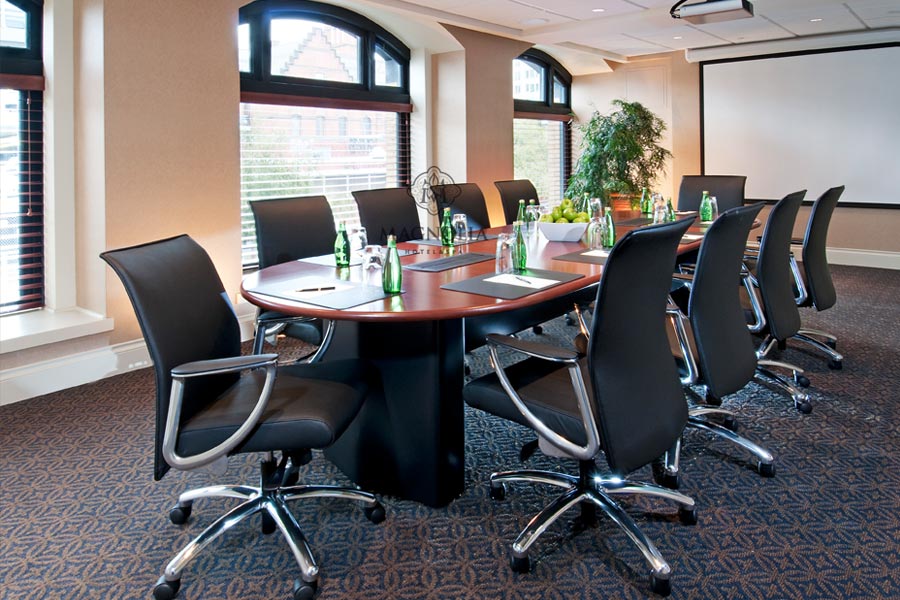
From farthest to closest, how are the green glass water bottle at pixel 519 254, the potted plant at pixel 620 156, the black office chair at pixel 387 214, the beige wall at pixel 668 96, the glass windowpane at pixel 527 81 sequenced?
1. the beige wall at pixel 668 96
2. the glass windowpane at pixel 527 81
3. the potted plant at pixel 620 156
4. the black office chair at pixel 387 214
5. the green glass water bottle at pixel 519 254

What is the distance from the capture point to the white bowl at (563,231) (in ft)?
11.6

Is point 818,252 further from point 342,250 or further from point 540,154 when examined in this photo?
point 540,154

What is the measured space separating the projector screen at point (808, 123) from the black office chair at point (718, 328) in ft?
17.6

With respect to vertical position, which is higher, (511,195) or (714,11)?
(714,11)

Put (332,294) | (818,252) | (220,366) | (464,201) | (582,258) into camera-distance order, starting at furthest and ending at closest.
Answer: (464,201)
(818,252)
(582,258)
(332,294)
(220,366)

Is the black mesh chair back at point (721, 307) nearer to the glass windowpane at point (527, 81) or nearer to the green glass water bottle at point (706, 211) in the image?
the green glass water bottle at point (706, 211)

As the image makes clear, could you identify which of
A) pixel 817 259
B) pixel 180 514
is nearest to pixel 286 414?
pixel 180 514

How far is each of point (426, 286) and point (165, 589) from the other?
1182 mm

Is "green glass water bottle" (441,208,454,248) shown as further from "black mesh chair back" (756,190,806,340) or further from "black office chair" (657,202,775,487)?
"black mesh chair back" (756,190,806,340)

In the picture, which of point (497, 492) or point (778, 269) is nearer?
point (497, 492)

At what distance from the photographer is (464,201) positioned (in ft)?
15.4

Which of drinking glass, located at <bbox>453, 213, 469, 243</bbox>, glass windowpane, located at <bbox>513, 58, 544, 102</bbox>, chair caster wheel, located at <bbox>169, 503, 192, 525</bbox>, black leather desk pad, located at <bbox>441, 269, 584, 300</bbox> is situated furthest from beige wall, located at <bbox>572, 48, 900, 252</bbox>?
chair caster wheel, located at <bbox>169, 503, 192, 525</bbox>

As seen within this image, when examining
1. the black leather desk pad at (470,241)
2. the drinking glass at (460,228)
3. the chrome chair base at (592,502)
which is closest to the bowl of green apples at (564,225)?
the black leather desk pad at (470,241)

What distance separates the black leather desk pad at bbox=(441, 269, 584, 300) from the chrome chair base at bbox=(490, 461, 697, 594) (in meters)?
0.56
